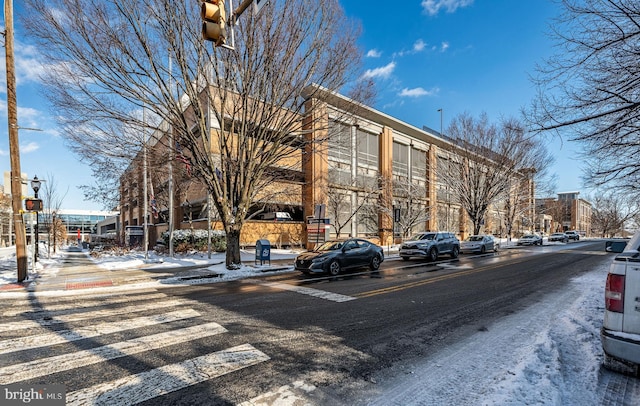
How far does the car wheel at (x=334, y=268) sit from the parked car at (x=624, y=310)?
923 cm

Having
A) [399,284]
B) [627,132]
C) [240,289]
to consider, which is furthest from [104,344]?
[627,132]

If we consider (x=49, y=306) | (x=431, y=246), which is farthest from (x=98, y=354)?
(x=431, y=246)

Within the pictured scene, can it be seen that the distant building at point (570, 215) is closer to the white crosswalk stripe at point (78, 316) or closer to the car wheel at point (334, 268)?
the car wheel at point (334, 268)

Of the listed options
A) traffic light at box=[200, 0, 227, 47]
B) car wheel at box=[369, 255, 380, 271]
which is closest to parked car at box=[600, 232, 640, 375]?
traffic light at box=[200, 0, 227, 47]

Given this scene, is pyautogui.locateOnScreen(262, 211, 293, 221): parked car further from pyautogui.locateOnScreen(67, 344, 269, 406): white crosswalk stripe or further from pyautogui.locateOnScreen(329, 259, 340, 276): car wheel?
pyautogui.locateOnScreen(67, 344, 269, 406): white crosswalk stripe

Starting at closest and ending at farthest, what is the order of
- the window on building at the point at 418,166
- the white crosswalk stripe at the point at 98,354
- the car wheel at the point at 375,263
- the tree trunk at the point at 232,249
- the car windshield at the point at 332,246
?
the white crosswalk stripe at the point at 98,354 < the car windshield at the point at 332,246 < the tree trunk at the point at 232,249 < the car wheel at the point at 375,263 < the window on building at the point at 418,166

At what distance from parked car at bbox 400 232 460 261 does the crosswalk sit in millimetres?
13756

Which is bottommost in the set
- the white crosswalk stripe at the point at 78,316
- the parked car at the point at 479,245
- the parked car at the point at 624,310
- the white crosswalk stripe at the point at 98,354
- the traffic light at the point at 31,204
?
the parked car at the point at 479,245

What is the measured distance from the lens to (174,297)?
8273mm

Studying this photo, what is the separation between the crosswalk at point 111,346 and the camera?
348 cm

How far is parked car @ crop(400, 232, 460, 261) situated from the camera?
1808 cm

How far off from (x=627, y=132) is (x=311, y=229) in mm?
14031

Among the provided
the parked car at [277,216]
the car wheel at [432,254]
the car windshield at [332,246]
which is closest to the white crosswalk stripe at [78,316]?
the car windshield at [332,246]

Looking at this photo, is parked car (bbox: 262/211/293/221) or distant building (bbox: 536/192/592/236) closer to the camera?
parked car (bbox: 262/211/293/221)
